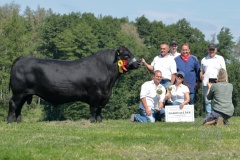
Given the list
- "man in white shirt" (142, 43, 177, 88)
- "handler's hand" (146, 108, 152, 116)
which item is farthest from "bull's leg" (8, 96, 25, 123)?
"man in white shirt" (142, 43, 177, 88)

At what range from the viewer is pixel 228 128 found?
1453 centimetres

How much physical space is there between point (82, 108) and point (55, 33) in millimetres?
25009

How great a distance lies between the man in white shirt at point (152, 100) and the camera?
17.8m

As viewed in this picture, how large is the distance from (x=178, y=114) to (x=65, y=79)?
3271mm

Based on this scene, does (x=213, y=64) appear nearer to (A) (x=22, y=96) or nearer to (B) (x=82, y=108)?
(A) (x=22, y=96)

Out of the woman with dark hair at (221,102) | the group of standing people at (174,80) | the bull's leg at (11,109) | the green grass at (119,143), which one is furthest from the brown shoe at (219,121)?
the bull's leg at (11,109)

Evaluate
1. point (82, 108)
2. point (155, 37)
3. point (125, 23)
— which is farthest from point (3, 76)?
point (125, 23)

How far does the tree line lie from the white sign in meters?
34.6

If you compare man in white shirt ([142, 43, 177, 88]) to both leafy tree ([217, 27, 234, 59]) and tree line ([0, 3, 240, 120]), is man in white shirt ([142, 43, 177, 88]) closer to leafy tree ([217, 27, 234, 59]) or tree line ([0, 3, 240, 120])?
tree line ([0, 3, 240, 120])

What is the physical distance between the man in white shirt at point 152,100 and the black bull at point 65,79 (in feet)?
3.79

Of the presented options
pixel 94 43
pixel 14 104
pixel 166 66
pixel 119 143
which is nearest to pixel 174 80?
pixel 166 66

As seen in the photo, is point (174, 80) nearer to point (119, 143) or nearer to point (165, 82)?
point (165, 82)

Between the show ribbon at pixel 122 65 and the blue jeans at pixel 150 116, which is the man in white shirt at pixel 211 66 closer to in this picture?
the blue jeans at pixel 150 116

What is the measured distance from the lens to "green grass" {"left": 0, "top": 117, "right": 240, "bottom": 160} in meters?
10.8
